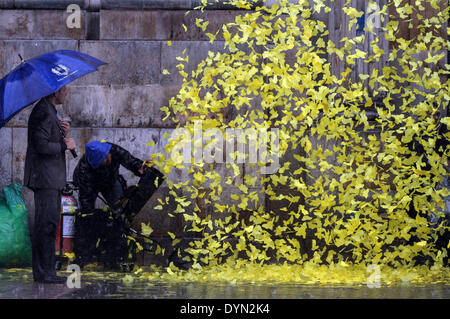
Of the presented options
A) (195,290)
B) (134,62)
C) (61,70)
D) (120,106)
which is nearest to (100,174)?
(120,106)

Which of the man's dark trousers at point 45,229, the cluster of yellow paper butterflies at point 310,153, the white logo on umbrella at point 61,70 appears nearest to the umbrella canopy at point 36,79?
the white logo on umbrella at point 61,70

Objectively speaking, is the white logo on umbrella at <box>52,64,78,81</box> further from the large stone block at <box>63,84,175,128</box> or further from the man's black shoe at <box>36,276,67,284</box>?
the man's black shoe at <box>36,276,67,284</box>

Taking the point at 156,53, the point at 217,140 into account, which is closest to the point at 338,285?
the point at 217,140

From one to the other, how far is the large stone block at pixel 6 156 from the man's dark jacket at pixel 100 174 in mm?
1334

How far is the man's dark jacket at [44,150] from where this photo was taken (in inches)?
295

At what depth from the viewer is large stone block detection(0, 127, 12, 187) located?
9.81 m

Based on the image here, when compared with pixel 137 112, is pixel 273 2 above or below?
above

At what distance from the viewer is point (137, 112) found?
9.77 metres

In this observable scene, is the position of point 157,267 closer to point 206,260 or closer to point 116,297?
point 206,260

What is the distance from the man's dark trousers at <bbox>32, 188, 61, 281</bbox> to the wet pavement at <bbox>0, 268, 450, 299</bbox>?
Answer: 21 centimetres

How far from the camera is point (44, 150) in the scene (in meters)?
7.47

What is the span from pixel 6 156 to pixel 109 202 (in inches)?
75.4

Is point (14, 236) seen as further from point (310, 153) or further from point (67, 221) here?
point (310, 153)

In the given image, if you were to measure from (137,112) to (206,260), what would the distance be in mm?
2368
